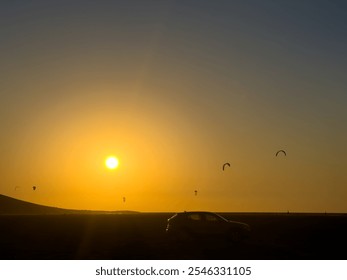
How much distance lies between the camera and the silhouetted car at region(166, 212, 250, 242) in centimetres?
2894

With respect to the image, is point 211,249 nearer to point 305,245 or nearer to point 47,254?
point 305,245

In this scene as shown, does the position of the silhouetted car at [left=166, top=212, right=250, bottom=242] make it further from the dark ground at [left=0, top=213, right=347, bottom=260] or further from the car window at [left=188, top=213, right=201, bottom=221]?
the dark ground at [left=0, top=213, right=347, bottom=260]

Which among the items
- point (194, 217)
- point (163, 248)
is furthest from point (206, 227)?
point (163, 248)

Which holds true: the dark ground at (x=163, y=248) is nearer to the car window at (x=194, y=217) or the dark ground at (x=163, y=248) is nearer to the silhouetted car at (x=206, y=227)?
the silhouetted car at (x=206, y=227)

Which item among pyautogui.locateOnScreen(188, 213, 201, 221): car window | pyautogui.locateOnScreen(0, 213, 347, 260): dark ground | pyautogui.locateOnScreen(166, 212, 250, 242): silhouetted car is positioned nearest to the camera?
pyautogui.locateOnScreen(0, 213, 347, 260): dark ground

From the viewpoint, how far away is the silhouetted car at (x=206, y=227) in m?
28.9

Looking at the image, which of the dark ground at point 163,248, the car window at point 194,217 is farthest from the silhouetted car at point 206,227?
the dark ground at point 163,248

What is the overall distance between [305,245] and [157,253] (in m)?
8.23

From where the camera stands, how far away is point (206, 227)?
95.9 feet

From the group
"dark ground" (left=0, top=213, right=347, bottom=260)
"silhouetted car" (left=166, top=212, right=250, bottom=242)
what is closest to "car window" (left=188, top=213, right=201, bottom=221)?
"silhouetted car" (left=166, top=212, right=250, bottom=242)

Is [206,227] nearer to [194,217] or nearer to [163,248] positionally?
[194,217]
